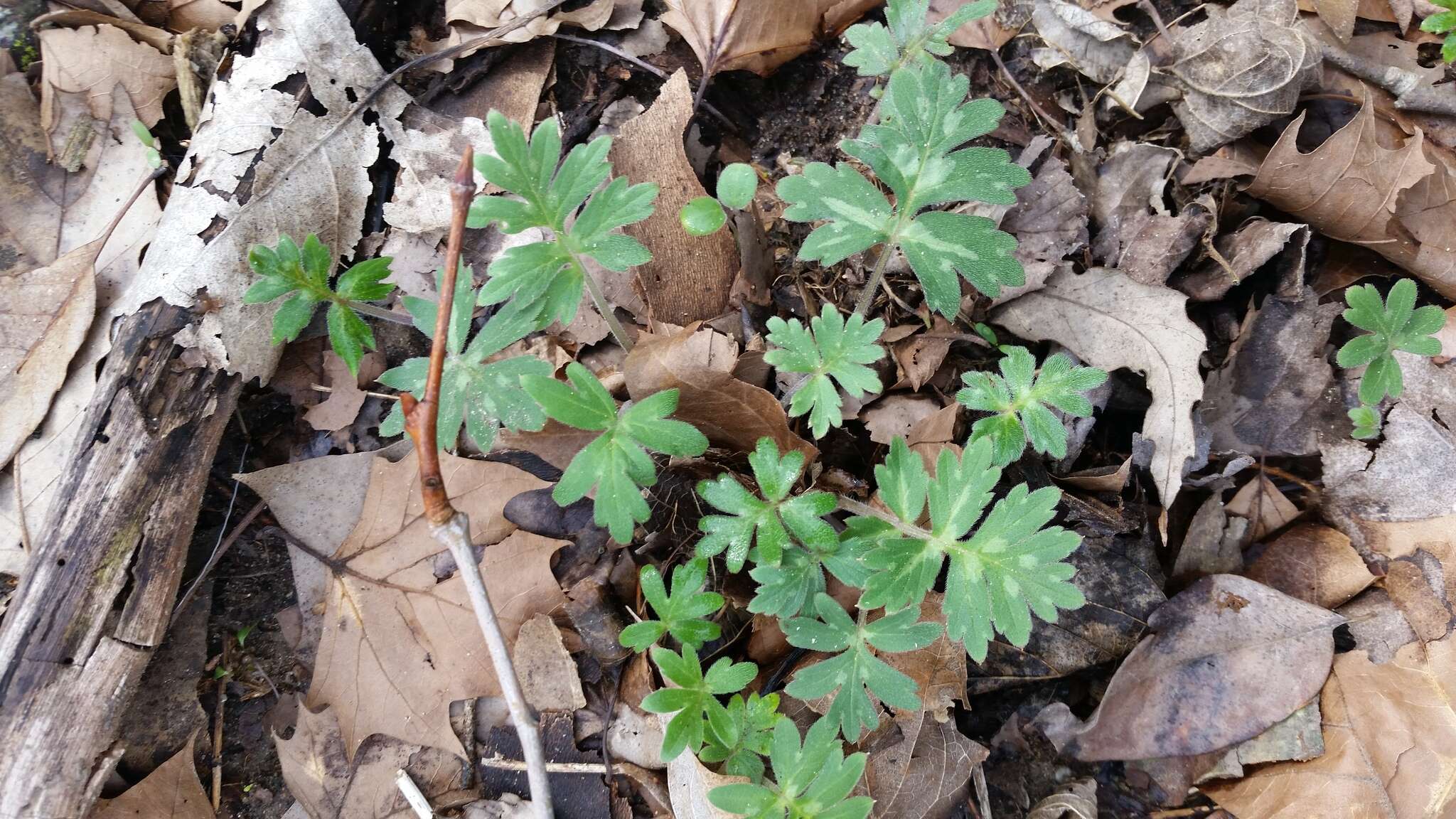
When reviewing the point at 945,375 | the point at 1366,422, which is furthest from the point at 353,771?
the point at 1366,422

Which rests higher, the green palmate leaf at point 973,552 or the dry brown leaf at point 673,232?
the dry brown leaf at point 673,232

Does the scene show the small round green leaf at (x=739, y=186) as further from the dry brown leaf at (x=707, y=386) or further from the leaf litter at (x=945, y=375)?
the dry brown leaf at (x=707, y=386)

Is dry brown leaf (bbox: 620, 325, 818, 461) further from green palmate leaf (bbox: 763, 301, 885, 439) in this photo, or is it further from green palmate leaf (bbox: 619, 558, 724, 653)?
green palmate leaf (bbox: 619, 558, 724, 653)

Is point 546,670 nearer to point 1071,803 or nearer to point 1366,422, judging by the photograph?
point 1071,803

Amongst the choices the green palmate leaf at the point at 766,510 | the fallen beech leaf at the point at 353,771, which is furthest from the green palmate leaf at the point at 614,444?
the fallen beech leaf at the point at 353,771

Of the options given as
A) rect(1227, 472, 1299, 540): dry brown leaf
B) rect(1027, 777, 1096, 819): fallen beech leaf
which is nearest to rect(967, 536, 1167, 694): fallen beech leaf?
rect(1027, 777, 1096, 819): fallen beech leaf

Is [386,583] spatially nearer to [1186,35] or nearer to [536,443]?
[536,443]
